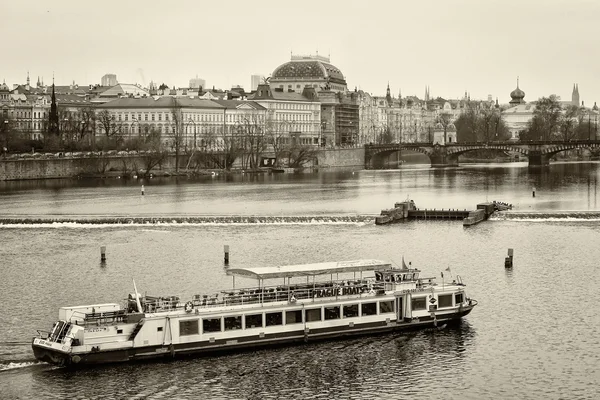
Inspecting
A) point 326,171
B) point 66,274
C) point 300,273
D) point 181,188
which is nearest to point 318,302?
point 300,273

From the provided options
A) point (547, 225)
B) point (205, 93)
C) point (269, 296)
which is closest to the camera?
point (269, 296)

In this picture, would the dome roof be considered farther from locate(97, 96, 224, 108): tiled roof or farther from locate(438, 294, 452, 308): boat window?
locate(438, 294, 452, 308): boat window

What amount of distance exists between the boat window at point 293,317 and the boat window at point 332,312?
3.00 feet

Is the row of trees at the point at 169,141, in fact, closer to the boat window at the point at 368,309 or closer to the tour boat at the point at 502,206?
the tour boat at the point at 502,206

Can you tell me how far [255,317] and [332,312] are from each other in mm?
2603

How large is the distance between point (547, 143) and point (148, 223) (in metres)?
81.9

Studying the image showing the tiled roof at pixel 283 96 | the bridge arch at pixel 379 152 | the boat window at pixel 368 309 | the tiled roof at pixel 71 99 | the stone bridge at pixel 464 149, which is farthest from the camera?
the tiled roof at pixel 283 96

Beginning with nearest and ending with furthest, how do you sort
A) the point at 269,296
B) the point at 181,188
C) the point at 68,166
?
the point at 269,296 → the point at 181,188 → the point at 68,166

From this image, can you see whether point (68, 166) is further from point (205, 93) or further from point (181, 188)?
point (205, 93)

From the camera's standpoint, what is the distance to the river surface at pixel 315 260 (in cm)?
3128

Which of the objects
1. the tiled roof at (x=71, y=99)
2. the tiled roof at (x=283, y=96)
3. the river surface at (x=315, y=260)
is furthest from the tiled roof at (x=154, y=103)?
the river surface at (x=315, y=260)

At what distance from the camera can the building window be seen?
3453 cm

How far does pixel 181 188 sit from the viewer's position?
99125mm

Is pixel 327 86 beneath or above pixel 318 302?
above
